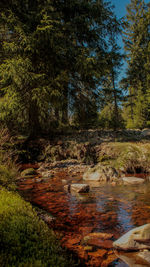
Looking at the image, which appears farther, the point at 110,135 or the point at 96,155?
the point at 110,135

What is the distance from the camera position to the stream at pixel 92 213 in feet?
7.92

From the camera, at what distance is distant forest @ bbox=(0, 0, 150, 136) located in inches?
318

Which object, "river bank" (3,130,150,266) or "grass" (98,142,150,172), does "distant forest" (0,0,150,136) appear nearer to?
"river bank" (3,130,150,266)

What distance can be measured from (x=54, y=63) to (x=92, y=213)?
25.8ft

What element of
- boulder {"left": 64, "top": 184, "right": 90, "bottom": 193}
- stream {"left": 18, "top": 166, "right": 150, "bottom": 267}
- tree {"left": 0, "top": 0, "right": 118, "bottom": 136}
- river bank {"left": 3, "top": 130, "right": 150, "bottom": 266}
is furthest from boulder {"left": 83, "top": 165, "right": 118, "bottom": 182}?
tree {"left": 0, "top": 0, "right": 118, "bottom": 136}

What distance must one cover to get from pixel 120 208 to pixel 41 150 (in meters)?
6.74

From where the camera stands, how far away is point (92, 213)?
3.60m

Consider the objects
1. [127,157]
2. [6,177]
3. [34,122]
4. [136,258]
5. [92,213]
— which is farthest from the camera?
[34,122]

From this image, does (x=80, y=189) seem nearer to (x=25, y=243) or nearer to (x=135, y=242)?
(x=135, y=242)

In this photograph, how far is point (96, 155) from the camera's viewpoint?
9.05 metres

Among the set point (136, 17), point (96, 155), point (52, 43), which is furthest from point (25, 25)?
point (136, 17)

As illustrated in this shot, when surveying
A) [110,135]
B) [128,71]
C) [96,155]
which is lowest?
[96,155]

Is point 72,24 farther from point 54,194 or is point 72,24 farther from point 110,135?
point 54,194

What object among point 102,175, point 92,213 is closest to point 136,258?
point 92,213
